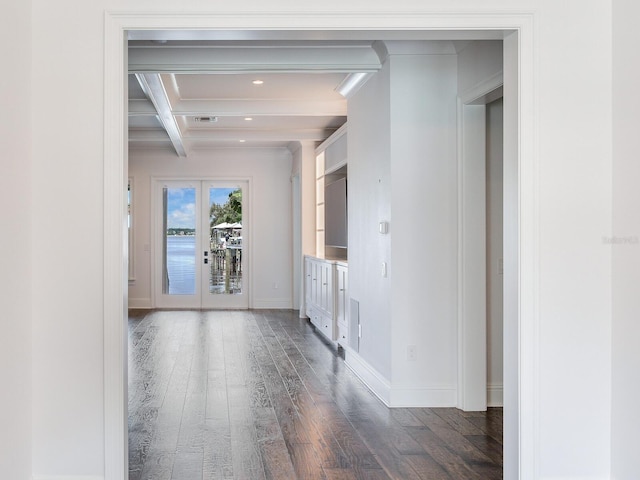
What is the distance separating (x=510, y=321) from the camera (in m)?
2.93

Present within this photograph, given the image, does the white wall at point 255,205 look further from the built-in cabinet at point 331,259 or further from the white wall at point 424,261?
the white wall at point 424,261

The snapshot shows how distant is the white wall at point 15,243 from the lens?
2477mm

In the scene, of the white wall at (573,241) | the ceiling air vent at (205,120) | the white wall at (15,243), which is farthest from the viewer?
the ceiling air vent at (205,120)

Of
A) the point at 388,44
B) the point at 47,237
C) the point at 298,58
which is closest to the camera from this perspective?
the point at 47,237

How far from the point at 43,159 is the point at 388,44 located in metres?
2.82

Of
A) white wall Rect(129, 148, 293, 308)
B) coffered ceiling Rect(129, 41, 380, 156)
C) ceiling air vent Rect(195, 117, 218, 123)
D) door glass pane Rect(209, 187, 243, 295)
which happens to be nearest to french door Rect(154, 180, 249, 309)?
door glass pane Rect(209, 187, 243, 295)

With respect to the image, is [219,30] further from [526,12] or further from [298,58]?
[298,58]

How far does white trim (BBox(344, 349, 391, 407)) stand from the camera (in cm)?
481

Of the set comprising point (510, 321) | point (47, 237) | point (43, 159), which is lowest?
point (510, 321)

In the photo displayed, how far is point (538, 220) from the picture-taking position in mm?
2855

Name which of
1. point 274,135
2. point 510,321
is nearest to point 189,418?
point 510,321

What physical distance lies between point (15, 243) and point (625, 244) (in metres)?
2.57

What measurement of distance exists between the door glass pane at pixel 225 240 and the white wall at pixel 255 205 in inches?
10.4

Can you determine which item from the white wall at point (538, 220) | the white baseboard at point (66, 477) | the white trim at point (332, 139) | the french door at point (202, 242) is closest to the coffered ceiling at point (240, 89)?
the white trim at point (332, 139)
